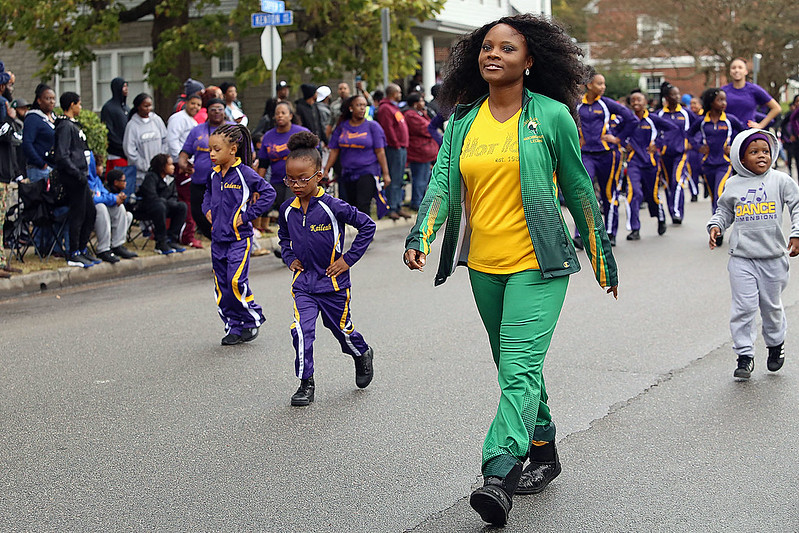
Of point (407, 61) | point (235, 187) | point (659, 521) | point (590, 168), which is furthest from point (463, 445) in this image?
point (407, 61)

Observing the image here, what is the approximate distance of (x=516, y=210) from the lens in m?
4.66

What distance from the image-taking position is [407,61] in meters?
23.0

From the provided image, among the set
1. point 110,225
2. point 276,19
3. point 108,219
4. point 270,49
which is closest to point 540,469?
point 108,219

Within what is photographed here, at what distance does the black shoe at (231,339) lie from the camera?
8547mm

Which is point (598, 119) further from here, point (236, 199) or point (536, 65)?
point (536, 65)

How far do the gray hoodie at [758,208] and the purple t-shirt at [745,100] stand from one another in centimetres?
796

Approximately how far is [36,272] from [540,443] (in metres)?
8.23

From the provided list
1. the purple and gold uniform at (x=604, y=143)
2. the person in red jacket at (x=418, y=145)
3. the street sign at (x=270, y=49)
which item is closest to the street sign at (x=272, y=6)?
the street sign at (x=270, y=49)

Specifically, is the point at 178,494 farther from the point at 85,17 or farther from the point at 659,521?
the point at 85,17

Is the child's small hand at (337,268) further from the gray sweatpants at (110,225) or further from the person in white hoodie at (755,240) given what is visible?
the gray sweatpants at (110,225)

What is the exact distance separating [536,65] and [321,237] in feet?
7.78

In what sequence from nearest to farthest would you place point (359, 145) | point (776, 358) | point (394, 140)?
point (776, 358)
point (359, 145)
point (394, 140)

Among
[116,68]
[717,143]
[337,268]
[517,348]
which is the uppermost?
[116,68]

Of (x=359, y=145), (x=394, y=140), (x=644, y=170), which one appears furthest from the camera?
(x=394, y=140)
